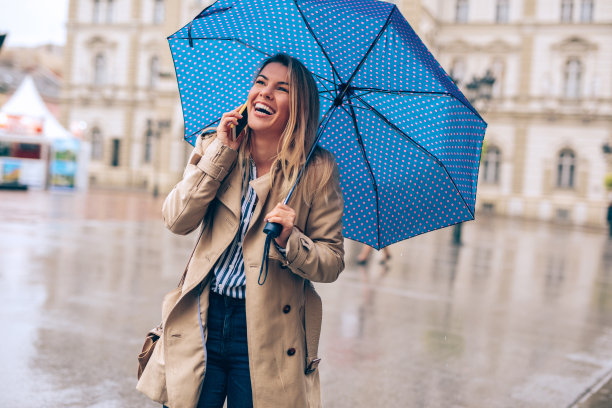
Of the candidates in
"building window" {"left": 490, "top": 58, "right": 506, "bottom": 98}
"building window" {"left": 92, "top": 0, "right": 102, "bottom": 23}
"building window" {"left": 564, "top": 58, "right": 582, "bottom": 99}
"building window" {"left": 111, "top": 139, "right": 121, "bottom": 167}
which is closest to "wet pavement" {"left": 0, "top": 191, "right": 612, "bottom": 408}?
"building window" {"left": 564, "top": 58, "right": 582, "bottom": 99}

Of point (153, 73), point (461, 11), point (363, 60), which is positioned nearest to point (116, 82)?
point (153, 73)

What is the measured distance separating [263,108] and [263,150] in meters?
0.17

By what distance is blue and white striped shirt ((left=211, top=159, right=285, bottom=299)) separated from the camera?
2459mm

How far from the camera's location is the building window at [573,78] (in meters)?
36.9

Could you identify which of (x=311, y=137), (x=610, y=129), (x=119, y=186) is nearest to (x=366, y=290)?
(x=311, y=137)

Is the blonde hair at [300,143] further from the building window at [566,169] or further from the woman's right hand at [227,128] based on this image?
the building window at [566,169]

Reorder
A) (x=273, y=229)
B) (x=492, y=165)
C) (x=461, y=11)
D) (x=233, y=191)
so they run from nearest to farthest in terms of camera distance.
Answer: (x=273, y=229) → (x=233, y=191) → (x=492, y=165) → (x=461, y=11)

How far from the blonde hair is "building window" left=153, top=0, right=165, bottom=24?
42463mm

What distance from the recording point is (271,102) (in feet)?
8.32

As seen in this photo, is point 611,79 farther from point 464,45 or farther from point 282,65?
point 282,65

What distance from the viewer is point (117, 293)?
7871 mm

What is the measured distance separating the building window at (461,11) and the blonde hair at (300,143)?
1545 inches

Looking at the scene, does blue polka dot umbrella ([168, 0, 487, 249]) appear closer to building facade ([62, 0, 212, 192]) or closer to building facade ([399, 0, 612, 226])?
building facade ([399, 0, 612, 226])

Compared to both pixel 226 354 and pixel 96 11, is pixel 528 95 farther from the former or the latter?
pixel 226 354
